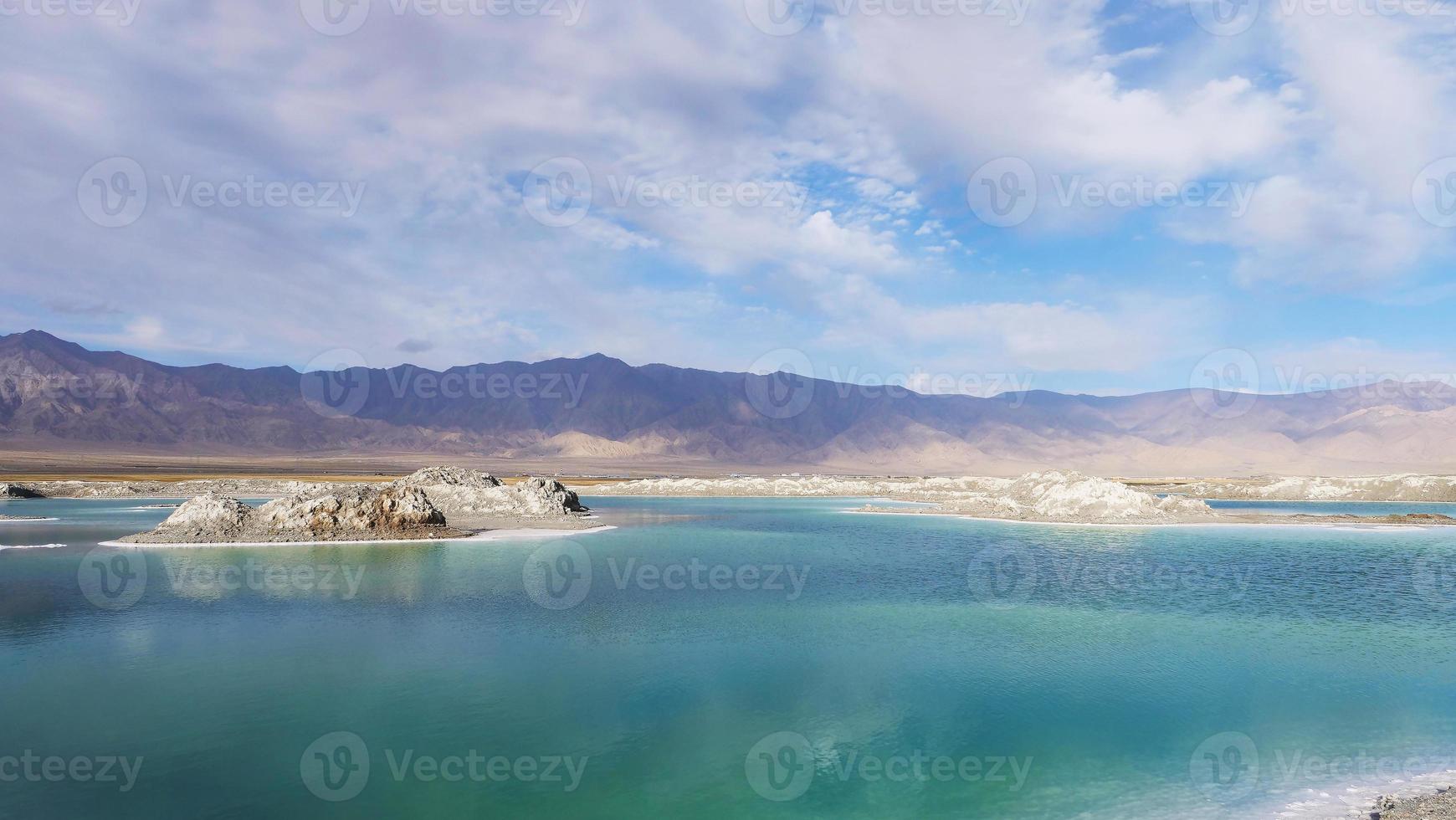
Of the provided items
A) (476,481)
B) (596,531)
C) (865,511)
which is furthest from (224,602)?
(865,511)

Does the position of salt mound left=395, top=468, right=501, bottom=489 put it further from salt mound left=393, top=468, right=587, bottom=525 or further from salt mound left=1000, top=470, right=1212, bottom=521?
salt mound left=1000, top=470, right=1212, bottom=521

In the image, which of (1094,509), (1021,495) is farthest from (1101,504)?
(1021,495)

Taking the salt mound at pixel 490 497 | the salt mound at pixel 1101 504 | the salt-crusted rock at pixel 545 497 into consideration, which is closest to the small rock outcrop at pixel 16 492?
the salt mound at pixel 490 497

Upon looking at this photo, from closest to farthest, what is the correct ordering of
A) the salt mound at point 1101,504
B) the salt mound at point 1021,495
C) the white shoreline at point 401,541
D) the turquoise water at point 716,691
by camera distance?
1. the turquoise water at point 716,691
2. the white shoreline at point 401,541
3. the salt mound at point 1101,504
4. the salt mound at point 1021,495

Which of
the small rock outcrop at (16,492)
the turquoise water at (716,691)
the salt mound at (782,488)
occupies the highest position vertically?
the turquoise water at (716,691)

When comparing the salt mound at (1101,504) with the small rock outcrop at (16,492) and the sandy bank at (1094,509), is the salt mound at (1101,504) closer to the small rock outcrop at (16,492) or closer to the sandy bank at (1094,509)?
the sandy bank at (1094,509)

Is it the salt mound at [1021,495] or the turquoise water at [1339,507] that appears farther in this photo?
the turquoise water at [1339,507]

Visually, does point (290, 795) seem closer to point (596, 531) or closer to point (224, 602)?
point (224, 602)
